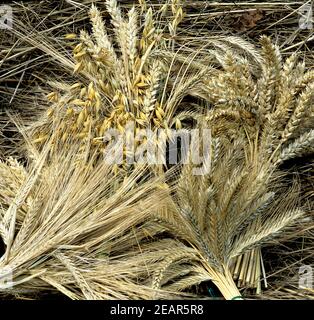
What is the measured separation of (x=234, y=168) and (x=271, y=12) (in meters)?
0.58

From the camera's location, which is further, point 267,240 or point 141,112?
point 141,112

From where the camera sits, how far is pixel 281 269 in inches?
73.8

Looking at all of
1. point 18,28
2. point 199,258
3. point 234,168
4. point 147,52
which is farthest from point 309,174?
point 18,28

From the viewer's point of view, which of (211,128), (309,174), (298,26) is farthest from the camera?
(298,26)

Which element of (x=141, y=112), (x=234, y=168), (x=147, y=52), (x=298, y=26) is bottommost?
(x=234, y=168)
